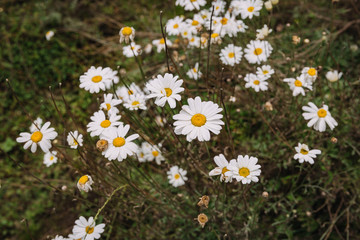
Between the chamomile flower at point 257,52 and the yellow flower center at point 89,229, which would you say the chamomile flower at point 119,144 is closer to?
the yellow flower center at point 89,229

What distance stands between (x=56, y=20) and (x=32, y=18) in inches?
18.2

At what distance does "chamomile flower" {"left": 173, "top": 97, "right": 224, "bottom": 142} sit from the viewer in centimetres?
141

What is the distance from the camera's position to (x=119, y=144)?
62.6 inches

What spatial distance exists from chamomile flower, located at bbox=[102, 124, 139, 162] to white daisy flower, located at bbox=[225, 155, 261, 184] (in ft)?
1.71

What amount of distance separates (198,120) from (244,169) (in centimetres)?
37

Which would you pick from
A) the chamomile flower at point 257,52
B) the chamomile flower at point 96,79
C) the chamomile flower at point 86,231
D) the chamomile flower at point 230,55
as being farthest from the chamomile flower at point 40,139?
the chamomile flower at point 257,52

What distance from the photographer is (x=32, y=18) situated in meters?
4.81

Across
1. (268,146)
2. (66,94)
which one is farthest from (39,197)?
(268,146)

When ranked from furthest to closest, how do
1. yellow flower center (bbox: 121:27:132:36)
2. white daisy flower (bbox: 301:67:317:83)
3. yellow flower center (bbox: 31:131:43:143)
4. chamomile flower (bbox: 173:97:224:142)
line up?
white daisy flower (bbox: 301:67:317:83), yellow flower center (bbox: 121:27:132:36), yellow flower center (bbox: 31:131:43:143), chamomile flower (bbox: 173:97:224:142)

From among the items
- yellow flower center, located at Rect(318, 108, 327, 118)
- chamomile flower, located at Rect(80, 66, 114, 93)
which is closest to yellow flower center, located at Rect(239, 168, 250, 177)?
yellow flower center, located at Rect(318, 108, 327, 118)

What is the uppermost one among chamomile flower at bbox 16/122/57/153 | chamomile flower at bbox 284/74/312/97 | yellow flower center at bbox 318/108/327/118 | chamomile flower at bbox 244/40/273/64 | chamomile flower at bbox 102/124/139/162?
chamomile flower at bbox 244/40/273/64

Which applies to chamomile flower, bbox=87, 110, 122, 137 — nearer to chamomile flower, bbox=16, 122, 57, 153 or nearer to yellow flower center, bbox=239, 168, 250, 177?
chamomile flower, bbox=16, 122, 57, 153

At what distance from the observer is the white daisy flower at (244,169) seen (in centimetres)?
145

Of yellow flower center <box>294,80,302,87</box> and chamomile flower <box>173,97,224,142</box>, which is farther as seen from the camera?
yellow flower center <box>294,80,302,87</box>
